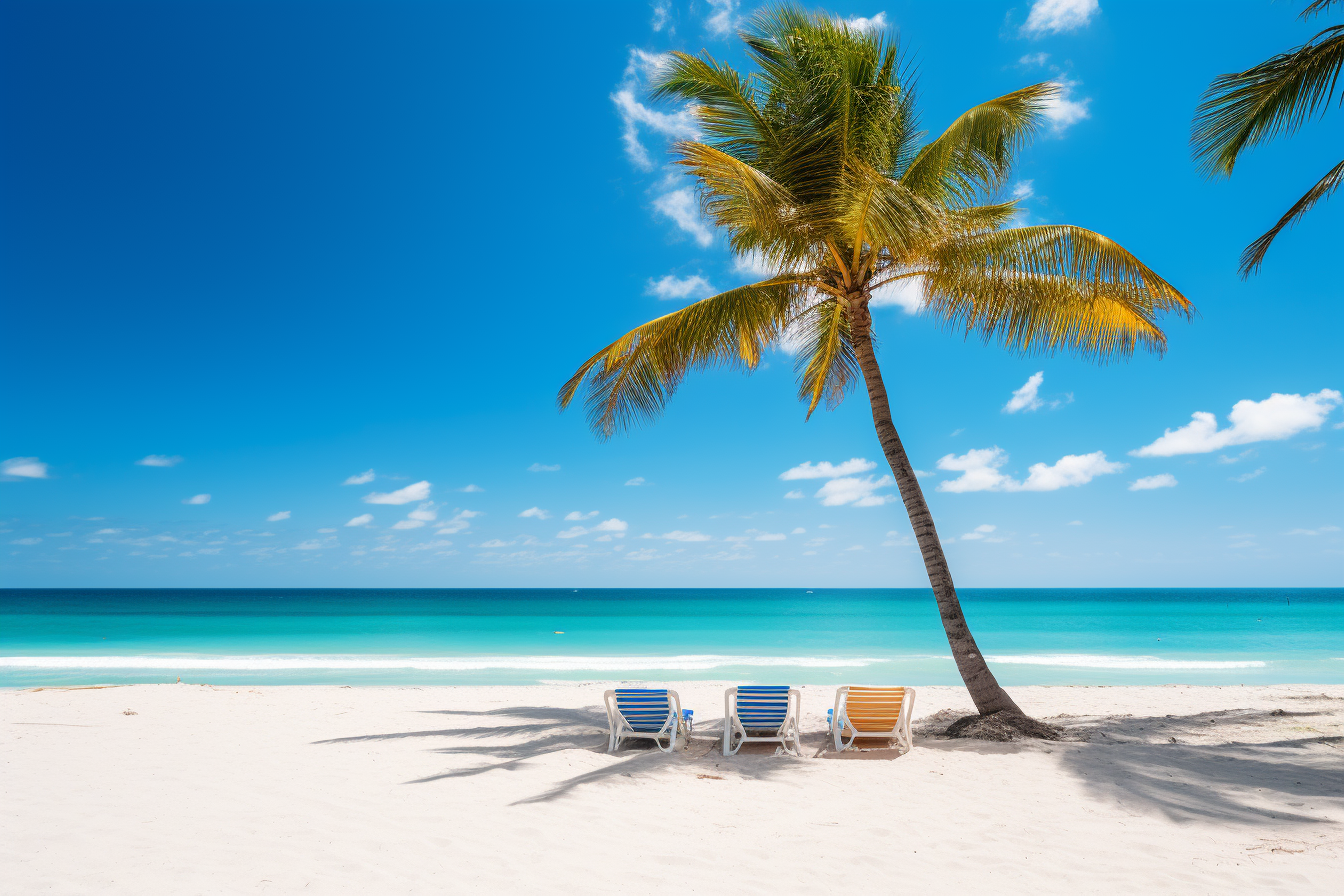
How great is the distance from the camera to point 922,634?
29547 millimetres

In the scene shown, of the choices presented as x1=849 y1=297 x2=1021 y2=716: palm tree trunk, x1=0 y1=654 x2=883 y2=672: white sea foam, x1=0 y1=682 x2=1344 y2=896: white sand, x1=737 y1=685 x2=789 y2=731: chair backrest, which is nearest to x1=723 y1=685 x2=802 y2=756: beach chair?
x1=737 y1=685 x2=789 y2=731: chair backrest

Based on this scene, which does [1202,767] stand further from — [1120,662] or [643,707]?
[1120,662]

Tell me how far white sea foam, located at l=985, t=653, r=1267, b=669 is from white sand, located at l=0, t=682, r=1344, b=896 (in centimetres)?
1176

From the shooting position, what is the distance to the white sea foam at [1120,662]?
18.3 meters

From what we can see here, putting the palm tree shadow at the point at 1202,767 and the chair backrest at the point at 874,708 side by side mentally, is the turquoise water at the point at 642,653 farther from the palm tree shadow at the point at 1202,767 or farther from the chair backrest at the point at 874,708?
the chair backrest at the point at 874,708

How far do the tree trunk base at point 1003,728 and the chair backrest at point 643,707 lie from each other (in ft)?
9.18

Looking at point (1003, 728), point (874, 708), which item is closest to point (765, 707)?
point (874, 708)

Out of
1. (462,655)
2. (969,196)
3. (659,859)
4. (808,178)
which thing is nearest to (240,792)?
(659,859)

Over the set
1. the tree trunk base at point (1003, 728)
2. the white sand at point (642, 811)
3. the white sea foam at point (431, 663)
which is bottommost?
the white sea foam at point (431, 663)

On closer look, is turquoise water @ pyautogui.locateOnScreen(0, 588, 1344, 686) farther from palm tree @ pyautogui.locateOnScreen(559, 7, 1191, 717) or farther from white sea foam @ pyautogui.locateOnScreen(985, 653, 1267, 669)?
palm tree @ pyautogui.locateOnScreen(559, 7, 1191, 717)

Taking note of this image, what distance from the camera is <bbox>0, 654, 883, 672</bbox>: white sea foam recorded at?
1764cm

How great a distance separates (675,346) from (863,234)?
7.21 ft

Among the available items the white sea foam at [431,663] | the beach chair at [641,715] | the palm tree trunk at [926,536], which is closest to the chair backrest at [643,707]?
the beach chair at [641,715]

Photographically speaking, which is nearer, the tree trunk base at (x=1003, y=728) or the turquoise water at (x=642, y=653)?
the tree trunk base at (x=1003, y=728)
